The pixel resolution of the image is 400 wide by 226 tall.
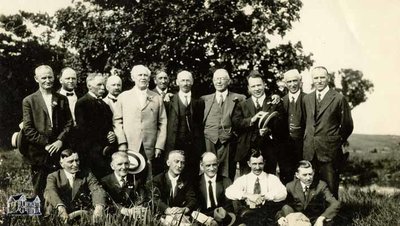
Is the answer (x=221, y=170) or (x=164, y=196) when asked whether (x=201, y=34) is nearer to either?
(x=221, y=170)

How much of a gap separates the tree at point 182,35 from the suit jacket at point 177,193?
2459 millimetres

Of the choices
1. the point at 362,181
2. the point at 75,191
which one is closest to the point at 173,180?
the point at 75,191

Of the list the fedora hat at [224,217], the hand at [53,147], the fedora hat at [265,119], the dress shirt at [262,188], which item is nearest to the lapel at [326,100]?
the fedora hat at [265,119]

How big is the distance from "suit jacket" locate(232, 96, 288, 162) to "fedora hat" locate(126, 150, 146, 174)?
3.66ft

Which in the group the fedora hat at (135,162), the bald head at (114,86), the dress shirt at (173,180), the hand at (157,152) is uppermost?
the bald head at (114,86)

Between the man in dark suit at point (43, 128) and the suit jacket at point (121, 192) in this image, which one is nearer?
the suit jacket at point (121, 192)

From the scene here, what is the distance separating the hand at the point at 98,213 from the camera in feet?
15.0

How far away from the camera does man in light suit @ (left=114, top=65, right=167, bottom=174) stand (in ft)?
17.7

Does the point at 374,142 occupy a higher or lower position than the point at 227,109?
lower

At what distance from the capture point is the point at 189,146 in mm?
5578

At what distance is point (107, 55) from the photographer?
24.4 feet

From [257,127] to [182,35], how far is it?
2.38 meters

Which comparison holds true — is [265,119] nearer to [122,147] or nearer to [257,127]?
[257,127]

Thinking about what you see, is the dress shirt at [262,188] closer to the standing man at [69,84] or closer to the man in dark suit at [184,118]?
the man in dark suit at [184,118]
